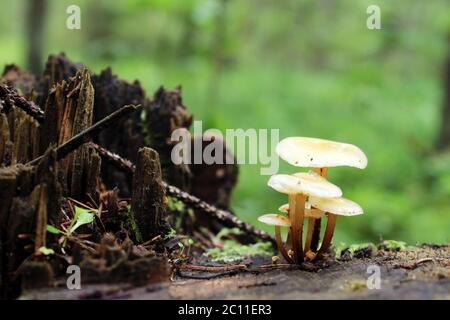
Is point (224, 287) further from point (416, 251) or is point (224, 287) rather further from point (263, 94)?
point (263, 94)

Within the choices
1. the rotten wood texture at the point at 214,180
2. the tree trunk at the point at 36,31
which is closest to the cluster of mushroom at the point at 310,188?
the rotten wood texture at the point at 214,180

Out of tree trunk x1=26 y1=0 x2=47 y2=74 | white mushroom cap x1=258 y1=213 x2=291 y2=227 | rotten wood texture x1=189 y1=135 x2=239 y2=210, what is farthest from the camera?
tree trunk x1=26 y1=0 x2=47 y2=74

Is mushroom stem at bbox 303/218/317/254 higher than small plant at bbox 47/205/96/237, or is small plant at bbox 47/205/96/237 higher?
small plant at bbox 47/205/96/237

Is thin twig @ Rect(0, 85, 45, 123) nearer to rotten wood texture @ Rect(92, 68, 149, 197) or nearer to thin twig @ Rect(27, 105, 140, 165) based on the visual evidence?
thin twig @ Rect(27, 105, 140, 165)

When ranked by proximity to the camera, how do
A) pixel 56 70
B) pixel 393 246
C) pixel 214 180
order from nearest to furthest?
pixel 393 246, pixel 56 70, pixel 214 180

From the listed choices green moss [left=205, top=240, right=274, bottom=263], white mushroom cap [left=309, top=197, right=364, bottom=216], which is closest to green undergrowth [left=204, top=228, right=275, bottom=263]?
green moss [left=205, top=240, right=274, bottom=263]

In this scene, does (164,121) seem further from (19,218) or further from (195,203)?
(19,218)

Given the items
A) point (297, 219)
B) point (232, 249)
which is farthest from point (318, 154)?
point (232, 249)
